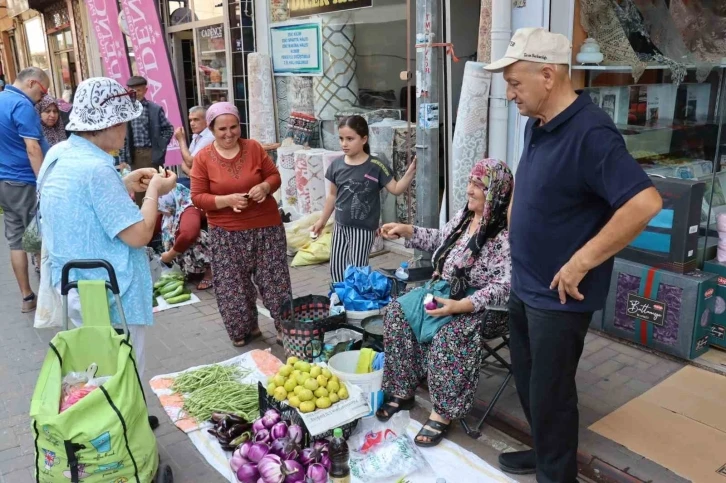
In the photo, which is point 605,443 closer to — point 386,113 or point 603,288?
point 603,288

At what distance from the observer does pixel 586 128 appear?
2.25 metres

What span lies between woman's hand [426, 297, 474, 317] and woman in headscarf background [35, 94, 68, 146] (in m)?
4.95

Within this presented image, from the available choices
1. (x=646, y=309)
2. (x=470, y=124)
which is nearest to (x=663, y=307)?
(x=646, y=309)

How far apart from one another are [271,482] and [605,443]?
5.69 ft

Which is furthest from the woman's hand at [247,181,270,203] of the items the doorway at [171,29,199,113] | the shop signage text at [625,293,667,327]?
the doorway at [171,29,199,113]

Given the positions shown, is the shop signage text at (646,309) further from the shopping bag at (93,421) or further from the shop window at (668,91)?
the shopping bag at (93,421)

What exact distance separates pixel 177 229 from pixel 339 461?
3667 millimetres

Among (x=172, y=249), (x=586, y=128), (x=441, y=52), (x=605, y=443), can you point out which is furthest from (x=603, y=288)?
(x=172, y=249)

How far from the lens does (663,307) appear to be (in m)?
3.96

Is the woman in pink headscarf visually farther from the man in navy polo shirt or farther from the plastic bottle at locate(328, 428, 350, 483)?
the man in navy polo shirt

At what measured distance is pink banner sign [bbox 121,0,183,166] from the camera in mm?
7316

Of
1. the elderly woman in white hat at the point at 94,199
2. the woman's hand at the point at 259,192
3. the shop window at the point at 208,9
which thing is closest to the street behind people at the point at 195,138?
the shop window at the point at 208,9

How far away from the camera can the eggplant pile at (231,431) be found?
3.18 metres

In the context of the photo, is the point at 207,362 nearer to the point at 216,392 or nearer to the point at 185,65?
the point at 216,392
